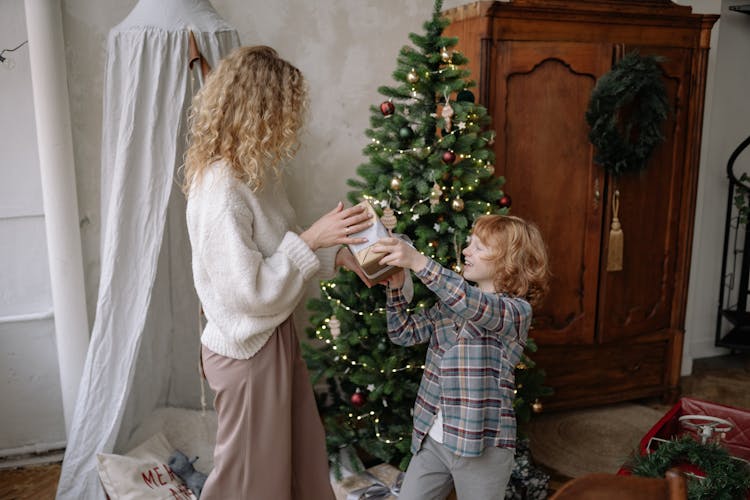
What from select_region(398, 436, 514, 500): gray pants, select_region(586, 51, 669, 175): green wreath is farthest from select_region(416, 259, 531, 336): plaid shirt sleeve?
select_region(586, 51, 669, 175): green wreath

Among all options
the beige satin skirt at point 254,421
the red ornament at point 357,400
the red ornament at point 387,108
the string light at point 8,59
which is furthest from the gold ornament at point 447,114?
the string light at point 8,59

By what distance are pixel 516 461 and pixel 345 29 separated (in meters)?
2.14

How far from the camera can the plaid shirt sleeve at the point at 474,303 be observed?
166 cm

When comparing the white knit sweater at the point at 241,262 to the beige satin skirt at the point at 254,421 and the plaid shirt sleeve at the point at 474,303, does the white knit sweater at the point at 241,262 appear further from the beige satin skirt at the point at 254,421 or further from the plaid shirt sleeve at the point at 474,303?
the plaid shirt sleeve at the point at 474,303

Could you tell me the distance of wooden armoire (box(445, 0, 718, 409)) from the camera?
118 inches

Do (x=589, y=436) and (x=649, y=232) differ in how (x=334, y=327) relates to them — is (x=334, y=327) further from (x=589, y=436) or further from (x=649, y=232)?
(x=649, y=232)

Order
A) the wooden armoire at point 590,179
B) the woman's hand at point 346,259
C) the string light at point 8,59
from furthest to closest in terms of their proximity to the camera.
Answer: the wooden armoire at point 590,179, the string light at point 8,59, the woman's hand at point 346,259

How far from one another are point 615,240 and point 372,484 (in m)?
1.71

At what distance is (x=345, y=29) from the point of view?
323 cm

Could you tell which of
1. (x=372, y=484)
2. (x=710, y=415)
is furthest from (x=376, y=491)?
(x=710, y=415)

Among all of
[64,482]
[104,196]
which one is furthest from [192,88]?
[64,482]

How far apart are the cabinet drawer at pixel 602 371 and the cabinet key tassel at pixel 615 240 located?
0.46 metres

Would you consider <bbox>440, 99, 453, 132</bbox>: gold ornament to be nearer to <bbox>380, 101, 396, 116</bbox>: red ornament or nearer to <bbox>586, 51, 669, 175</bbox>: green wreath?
<bbox>380, 101, 396, 116</bbox>: red ornament

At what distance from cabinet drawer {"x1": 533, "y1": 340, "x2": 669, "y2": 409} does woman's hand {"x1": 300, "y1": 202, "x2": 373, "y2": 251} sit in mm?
1871
